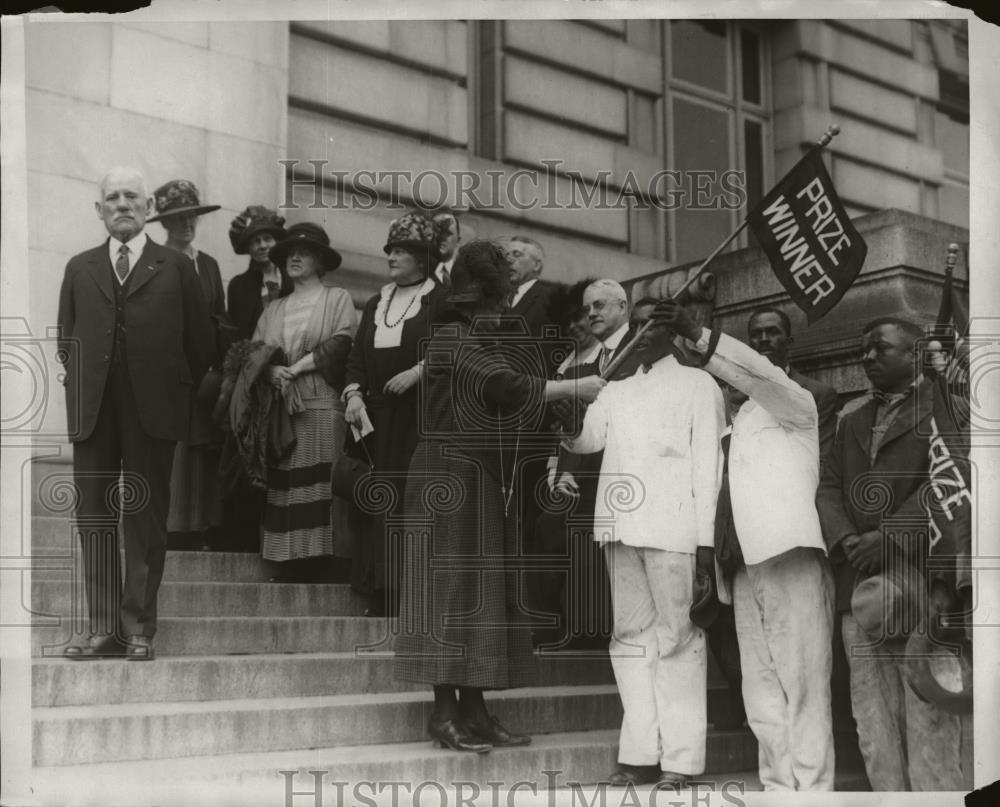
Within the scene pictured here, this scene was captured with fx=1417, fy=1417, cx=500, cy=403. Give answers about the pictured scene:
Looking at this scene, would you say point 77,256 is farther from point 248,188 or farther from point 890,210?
point 890,210

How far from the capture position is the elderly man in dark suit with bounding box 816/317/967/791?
6.02 metres

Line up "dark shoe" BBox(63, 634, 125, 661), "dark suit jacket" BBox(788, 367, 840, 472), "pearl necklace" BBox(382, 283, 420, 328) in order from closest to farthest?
"dark shoe" BBox(63, 634, 125, 661) → "dark suit jacket" BBox(788, 367, 840, 472) → "pearl necklace" BBox(382, 283, 420, 328)

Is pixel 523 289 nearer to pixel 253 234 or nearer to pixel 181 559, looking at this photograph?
pixel 253 234

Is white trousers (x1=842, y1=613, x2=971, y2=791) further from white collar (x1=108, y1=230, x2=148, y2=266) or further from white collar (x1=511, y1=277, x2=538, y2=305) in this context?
white collar (x1=108, y1=230, x2=148, y2=266)

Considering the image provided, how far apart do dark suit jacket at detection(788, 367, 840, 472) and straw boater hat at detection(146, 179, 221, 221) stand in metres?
3.60

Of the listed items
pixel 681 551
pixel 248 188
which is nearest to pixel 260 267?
pixel 248 188

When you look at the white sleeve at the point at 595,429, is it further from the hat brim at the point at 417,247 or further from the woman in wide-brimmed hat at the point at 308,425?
the woman in wide-brimmed hat at the point at 308,425

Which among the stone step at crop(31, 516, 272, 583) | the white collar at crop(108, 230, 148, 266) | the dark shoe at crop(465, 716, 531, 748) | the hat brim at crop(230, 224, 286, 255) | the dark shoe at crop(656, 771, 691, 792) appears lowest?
the dark shoe at crop(656, 771, 691, 792)

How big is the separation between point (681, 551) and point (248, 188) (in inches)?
153

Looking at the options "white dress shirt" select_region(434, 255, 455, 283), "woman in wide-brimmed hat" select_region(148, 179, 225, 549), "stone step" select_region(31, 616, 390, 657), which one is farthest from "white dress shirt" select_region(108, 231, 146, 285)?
"stone step" select_region(31, 616, 390, 657)

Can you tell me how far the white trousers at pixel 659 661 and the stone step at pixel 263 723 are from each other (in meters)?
0.52

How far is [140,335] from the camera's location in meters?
6.71

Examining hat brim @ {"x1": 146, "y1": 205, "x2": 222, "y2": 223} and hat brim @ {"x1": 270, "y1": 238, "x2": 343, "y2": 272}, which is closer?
hat brim @ {"x1": 270, "y1": 238, "x2": 343, "y2": 272}

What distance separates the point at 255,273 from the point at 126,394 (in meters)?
1.68
